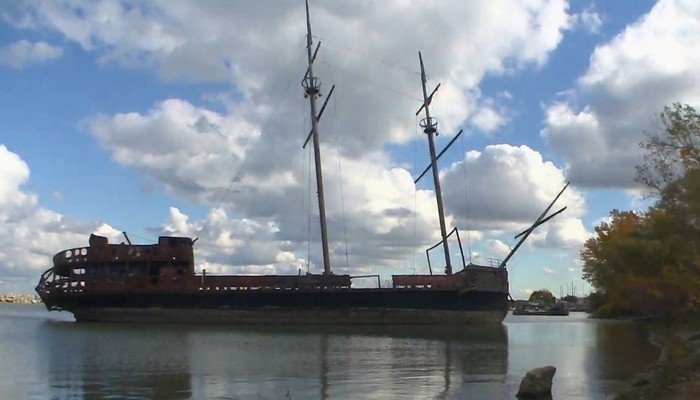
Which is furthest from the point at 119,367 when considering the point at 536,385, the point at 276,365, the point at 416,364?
the point at 536,385

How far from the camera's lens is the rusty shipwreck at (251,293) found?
51.8 m

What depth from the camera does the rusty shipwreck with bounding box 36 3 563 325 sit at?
170 ft

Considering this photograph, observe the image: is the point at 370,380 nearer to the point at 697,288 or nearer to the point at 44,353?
the point at 44,353

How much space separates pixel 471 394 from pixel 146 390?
349 inches

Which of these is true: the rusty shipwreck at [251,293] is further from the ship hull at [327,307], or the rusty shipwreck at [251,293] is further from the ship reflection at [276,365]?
the ship reflection at [276,365]

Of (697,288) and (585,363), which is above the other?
(697,288)

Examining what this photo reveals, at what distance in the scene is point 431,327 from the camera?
4997cm

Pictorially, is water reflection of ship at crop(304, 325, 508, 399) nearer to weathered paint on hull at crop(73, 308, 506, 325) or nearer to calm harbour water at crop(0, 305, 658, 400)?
Answer: calm harbour water at crop(0, 305, 658, 400)

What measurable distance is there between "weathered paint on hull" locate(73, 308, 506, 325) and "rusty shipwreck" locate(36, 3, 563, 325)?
0.24 feet

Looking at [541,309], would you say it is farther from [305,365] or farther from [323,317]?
[305,365]

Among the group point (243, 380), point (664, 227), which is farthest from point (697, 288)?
point (243, 380)

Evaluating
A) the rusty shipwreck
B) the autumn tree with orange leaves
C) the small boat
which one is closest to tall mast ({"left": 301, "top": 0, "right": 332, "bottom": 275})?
the rusty shipwreck

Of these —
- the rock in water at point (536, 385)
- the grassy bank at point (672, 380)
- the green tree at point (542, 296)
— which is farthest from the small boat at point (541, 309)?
the rock in water at point (536, 385)

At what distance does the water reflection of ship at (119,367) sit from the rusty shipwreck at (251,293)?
13408 mm
